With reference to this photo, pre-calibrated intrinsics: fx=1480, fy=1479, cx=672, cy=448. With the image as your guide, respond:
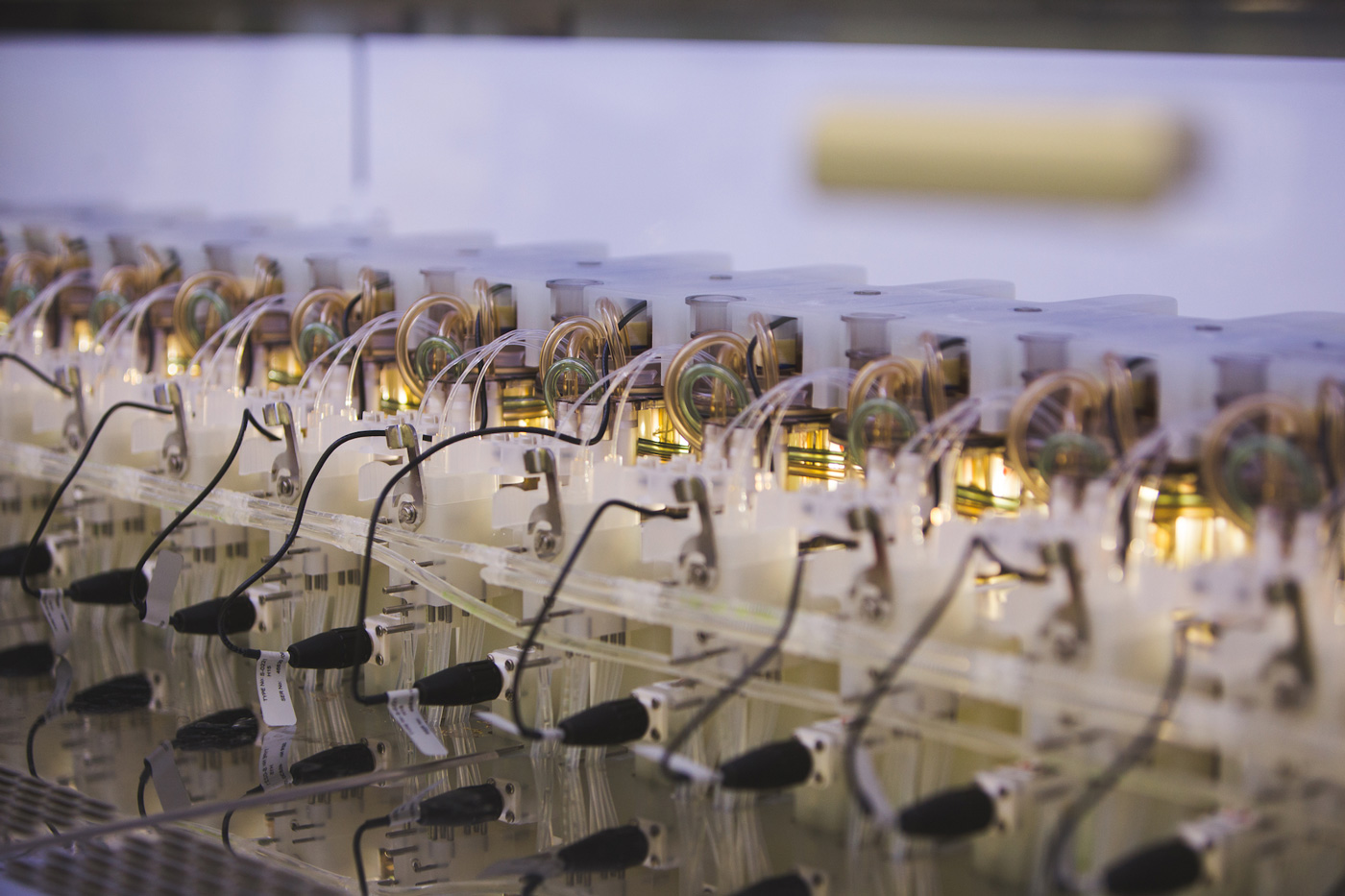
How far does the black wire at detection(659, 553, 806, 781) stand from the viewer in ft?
5.22

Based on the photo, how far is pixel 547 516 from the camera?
1.83 metres

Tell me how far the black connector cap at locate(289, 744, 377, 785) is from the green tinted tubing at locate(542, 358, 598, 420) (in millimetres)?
517

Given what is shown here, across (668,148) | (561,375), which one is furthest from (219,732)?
(668,148)

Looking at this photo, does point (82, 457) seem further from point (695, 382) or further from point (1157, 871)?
point (1157, 871)

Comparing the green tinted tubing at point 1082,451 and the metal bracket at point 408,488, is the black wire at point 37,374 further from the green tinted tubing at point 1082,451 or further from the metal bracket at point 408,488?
the green tinted tubing at point 1082,451

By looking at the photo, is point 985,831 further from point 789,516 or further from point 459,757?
point 459,757

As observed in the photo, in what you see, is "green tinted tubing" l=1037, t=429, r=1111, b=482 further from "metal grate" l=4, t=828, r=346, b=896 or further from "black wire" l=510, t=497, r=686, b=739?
"metal grate" l=4, t=828, r=346, b=896

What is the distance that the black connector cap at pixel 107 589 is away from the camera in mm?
2307

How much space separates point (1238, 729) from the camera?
52.7 inches

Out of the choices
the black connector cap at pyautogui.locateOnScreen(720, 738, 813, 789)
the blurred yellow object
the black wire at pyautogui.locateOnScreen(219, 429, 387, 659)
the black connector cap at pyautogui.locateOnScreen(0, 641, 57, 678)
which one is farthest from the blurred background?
the black connector cap at pyautogui.locateOnScreen(0, 641, 57, 678)

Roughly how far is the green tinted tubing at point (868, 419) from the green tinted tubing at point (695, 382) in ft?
0.52

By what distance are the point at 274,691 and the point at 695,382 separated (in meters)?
0.69

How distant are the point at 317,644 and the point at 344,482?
27cm

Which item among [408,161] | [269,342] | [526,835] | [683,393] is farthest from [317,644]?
[408,161]
